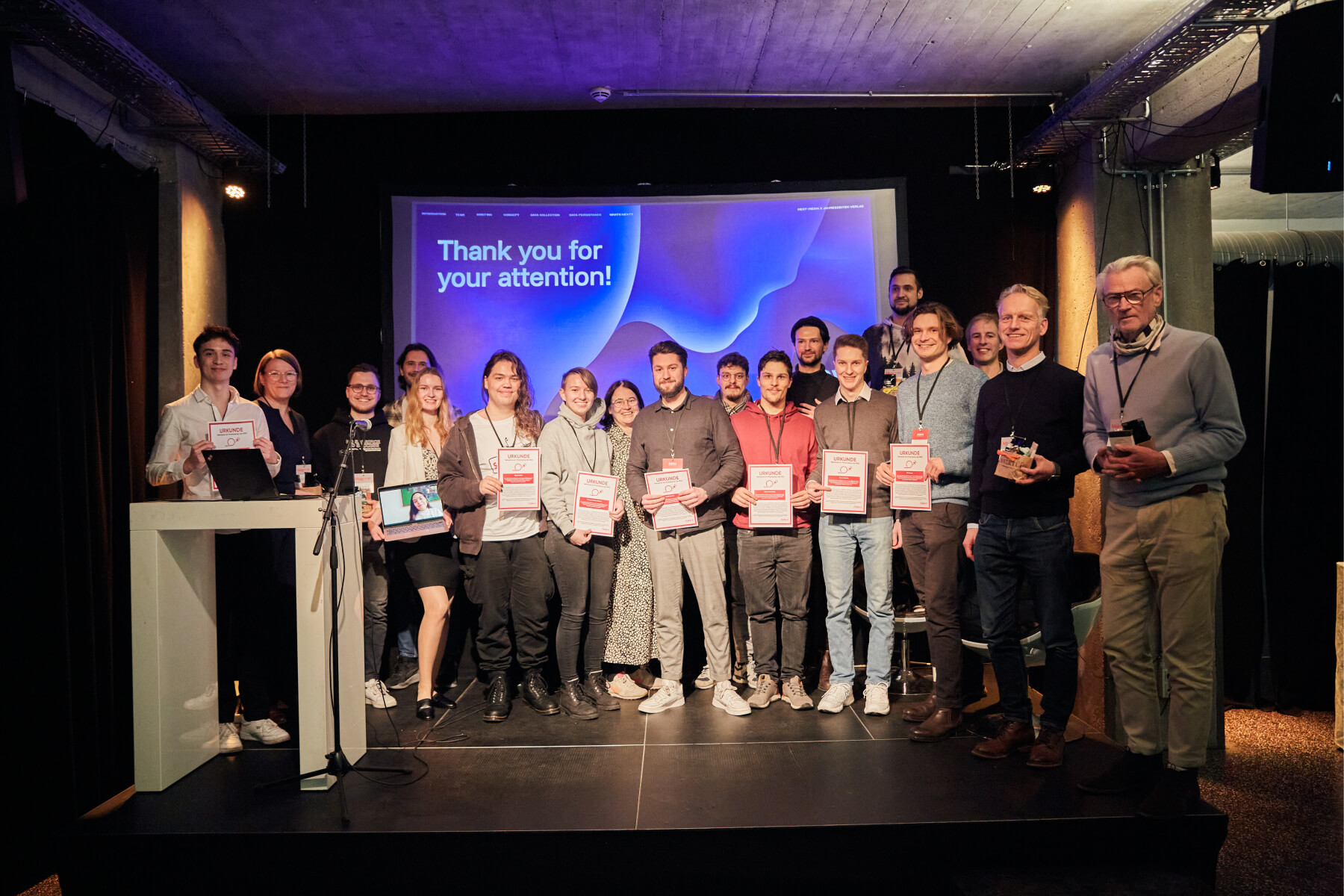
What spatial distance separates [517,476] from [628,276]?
192cm

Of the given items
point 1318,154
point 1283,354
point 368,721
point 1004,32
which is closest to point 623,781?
point 368,721

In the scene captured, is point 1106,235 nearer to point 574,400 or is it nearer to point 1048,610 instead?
point 1048,610

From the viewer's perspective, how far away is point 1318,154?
9.41 ft

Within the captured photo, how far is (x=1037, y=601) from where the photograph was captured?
3205 mm

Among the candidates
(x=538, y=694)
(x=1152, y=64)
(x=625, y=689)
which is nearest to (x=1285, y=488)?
(x=1152, y=64)

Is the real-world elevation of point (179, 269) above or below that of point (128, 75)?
below

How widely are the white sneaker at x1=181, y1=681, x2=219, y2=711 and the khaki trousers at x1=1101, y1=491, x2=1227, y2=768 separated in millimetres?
3571

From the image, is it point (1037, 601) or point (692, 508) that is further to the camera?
point (692, 508)

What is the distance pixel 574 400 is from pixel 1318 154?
3.11 metres

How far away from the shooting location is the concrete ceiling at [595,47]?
403cm

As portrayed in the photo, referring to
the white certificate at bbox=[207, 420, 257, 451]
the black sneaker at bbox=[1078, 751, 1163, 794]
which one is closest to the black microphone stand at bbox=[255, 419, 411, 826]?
the white certificate at bbox=[207, 420, 257, 451]

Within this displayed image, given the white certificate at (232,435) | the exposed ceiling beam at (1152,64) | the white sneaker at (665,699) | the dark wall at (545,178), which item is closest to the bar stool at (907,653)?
the white sneaker at (665,699)

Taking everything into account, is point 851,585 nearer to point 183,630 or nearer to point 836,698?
point 836,698

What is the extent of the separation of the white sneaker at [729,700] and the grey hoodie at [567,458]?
1.05 m
